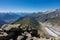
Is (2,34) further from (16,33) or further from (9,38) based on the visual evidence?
(16,33)

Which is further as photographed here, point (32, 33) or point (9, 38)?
point (32, 33)

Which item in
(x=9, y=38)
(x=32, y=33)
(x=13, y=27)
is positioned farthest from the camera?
(x=32, y=33)

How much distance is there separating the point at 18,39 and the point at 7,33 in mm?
4955

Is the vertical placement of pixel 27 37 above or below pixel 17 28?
below

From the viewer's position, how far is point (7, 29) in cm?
5375

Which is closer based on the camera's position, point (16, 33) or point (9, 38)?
point (9, 38)

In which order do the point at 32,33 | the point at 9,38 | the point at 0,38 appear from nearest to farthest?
1. the point at 0,38
2. the point at 9,38
3. the point at 32,33

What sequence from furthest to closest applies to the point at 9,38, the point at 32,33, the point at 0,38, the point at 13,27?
the point at 32,33 → the point at 13,27 → the point at 9,38 → the point at 0,38

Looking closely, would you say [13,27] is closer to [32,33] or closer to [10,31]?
[10,31]

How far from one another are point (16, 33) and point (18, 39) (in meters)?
4.80

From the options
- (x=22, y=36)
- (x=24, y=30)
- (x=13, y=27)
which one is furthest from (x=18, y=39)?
(x=24, y=30)

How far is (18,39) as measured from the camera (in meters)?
51.7

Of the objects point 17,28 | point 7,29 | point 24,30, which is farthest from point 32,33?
point 7,29

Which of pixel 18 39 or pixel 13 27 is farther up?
pixel 13 27
